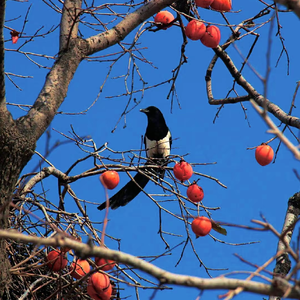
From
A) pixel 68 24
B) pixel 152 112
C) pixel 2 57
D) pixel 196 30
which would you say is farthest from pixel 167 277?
pixel 152 112

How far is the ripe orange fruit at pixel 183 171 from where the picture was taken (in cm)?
264

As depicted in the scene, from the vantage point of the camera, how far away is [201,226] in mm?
2320

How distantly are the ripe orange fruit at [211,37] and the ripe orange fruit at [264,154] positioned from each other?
0.61 m

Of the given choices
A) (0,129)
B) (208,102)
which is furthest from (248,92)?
(0,129)

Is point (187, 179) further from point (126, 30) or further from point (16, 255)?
point (16, 255)

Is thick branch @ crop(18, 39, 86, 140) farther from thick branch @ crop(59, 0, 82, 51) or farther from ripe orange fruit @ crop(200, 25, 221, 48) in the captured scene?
ripe orange fruit @ crop(200, 25, 221, 48)

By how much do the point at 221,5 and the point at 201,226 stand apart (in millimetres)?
1150

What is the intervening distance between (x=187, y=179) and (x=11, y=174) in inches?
41.1

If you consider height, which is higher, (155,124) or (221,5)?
(155,124)

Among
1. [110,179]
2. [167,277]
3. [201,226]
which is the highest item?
[110,179]

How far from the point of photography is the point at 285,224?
2598 mm

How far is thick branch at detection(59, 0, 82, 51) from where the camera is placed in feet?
7.91

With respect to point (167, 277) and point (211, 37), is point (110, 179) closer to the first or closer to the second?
point (211, 37)

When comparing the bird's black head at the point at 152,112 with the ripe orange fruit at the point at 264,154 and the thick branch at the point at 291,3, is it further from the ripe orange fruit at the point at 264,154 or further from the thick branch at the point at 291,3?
the thick branch at the point at 291,3
